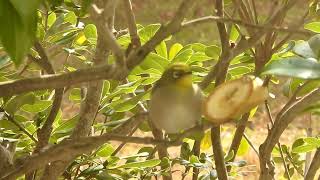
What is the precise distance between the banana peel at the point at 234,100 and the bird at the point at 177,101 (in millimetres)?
20

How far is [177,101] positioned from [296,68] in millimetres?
106

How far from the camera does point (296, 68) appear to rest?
495 mm

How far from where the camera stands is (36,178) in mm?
908

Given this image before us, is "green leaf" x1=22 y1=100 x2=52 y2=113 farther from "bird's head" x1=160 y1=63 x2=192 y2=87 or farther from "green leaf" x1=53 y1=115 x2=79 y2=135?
"bird's head" x1=160 y1=63 x2=192 y2=87

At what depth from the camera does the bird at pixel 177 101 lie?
0.47 meters

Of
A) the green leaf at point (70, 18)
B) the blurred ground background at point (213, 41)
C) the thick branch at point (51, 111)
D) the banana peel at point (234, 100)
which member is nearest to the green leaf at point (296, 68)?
the banana peel at point (234, 100)

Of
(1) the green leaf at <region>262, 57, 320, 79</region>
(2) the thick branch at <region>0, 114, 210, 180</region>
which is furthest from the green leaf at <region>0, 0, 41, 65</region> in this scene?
(1) the green leaf at <region>262, 57, 320, 79</region>

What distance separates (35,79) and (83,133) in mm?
218

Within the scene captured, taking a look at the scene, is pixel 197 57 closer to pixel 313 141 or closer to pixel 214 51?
pixel 214 51

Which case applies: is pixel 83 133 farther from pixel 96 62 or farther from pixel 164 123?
pixel 164 123

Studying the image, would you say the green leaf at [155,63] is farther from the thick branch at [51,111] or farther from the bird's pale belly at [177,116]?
the bird's pale belly at [177,116]

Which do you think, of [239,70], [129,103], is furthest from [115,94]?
[239,70]

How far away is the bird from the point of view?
0.47 meters

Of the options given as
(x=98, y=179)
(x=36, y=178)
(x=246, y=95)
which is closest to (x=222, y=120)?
(x=246, y=95)
